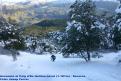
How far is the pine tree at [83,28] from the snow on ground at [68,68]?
1.57ft

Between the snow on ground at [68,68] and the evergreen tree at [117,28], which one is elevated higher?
the evergreen tree at [117,28]

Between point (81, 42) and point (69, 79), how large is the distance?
3215 mm

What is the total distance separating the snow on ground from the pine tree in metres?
0.48

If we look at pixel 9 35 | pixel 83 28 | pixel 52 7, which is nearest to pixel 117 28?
pixel 83 28

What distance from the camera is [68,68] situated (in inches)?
331

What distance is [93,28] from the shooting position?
393 inches

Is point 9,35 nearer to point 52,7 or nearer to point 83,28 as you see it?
point 83,28

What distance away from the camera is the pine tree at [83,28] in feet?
32.7

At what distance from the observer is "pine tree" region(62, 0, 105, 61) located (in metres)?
9.97

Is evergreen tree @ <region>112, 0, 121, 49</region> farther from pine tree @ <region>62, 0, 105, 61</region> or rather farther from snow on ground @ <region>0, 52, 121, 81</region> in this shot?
pine tree @ <region>62, 0, 105, 61</region>

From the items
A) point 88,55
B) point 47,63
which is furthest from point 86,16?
point 47,63

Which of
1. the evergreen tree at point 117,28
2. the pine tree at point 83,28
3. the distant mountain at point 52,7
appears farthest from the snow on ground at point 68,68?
the distant mountain at point 52,7

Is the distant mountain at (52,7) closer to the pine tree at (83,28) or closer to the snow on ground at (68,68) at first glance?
the pine tree at (83,28)

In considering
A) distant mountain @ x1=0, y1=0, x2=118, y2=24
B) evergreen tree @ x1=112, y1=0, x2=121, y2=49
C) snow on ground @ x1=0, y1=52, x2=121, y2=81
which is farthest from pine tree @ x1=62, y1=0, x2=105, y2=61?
evergreen tree @ x1=112, y1=0, x2=121, y2=49
